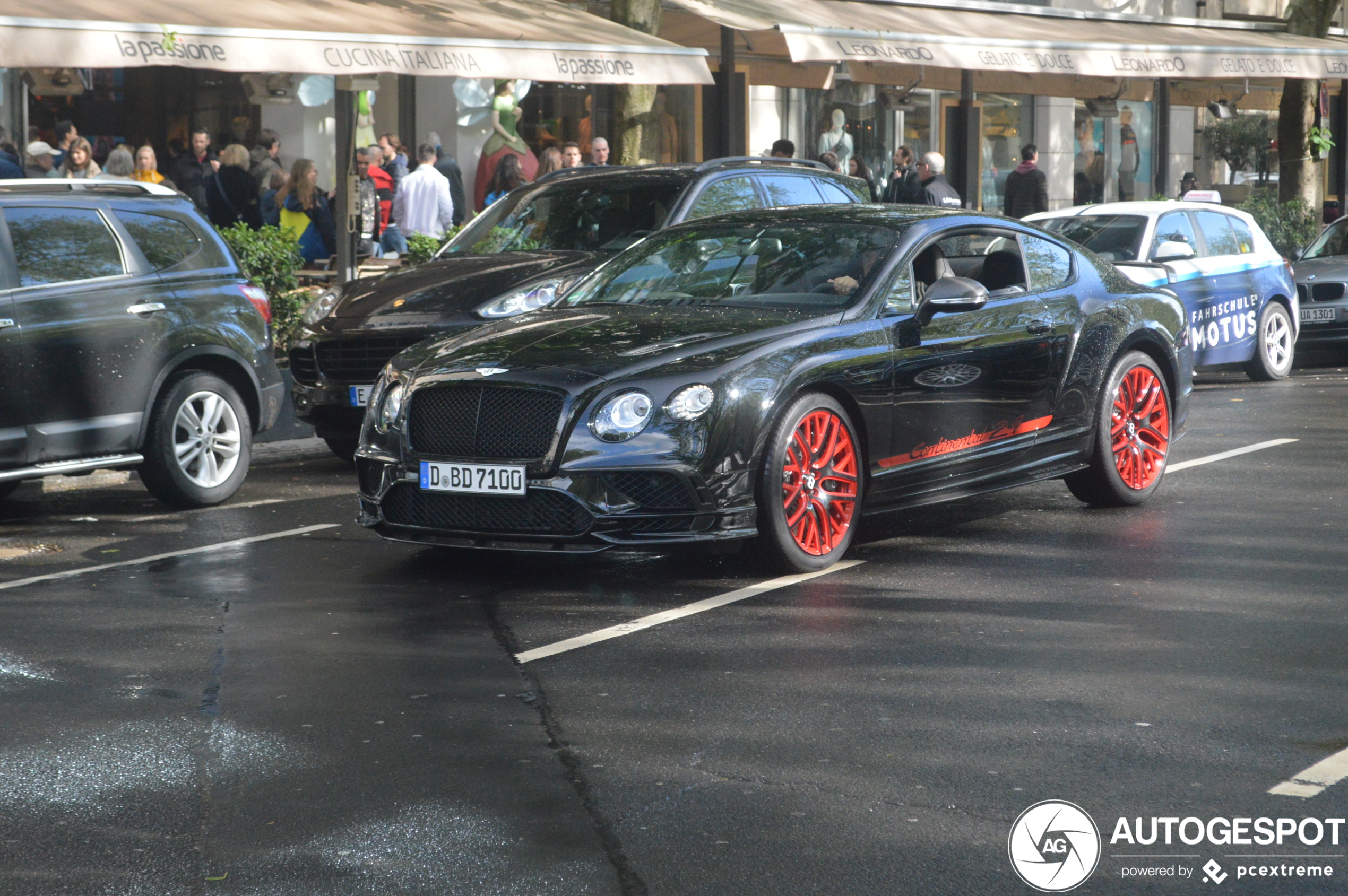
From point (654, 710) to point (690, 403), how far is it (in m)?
1.88

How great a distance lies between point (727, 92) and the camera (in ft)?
61.8

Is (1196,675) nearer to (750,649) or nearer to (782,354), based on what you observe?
(750,649)

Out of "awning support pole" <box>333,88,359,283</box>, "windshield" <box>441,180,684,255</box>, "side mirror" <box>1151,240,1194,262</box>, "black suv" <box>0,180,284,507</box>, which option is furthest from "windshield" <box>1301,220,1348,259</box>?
"black suv" <box>0,180,284,507</box>

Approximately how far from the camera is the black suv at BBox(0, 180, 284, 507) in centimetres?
904

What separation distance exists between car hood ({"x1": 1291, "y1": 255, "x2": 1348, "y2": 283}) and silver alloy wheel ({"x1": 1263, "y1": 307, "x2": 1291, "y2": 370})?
167cm

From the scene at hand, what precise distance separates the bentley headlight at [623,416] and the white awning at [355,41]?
6352mm

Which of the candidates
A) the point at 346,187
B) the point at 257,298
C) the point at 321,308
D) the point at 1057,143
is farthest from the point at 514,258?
the point at 1057,143

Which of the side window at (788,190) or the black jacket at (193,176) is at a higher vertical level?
the black jacket at (193,176)

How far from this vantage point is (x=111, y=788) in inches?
188

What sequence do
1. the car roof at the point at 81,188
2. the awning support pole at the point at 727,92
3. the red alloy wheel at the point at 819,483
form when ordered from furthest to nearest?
the awning support pole at the point at 727,92 < the car roof at the point at 81,188 < the red alloy wheel at the point at 819,483

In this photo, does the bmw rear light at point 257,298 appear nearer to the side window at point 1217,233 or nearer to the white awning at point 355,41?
the white awning at point 355,41

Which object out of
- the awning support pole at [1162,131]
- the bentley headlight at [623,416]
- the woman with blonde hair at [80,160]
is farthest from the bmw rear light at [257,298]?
the awning support pole at [1162,131]

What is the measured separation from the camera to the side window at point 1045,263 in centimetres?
884

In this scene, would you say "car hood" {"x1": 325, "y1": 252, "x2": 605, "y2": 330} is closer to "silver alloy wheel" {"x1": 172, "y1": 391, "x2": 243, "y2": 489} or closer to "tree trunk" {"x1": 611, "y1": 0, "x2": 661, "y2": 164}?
"silver alloy wheel" {"x1": 172, "y1": 391, "x2": 243, "y2": 489}
